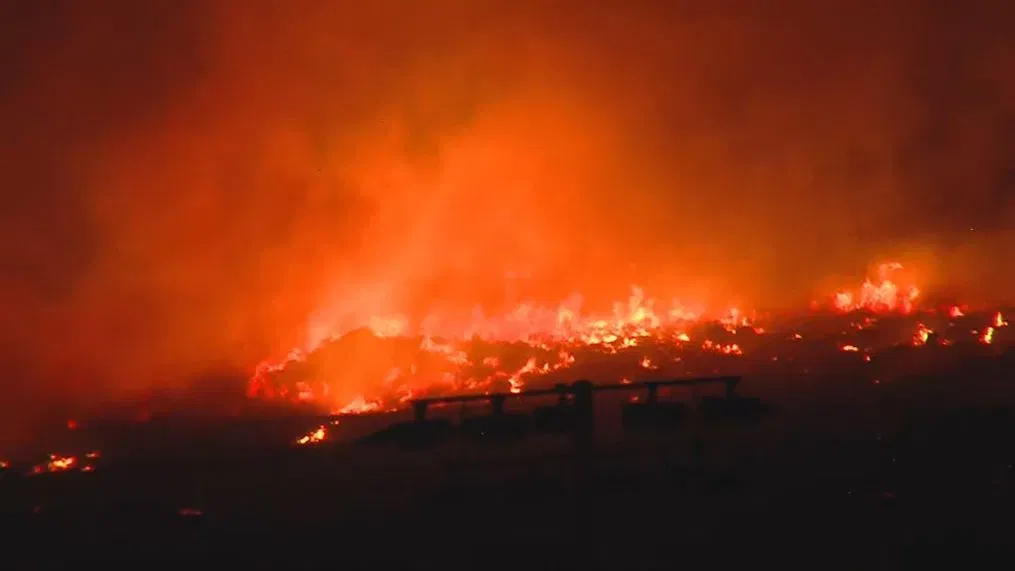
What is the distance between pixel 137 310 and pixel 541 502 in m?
24.9

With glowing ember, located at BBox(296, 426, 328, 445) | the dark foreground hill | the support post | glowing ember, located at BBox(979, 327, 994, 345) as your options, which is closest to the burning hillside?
glowing ember, located at BBox(979, 327, 994, 345)

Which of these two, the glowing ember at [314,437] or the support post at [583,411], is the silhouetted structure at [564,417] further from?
the glowing ember at [314,437]

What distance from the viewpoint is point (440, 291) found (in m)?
35.8

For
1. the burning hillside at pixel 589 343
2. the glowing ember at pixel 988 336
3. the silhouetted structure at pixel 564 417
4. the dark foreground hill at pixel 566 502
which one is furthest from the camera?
the glowing ember at pixel 988 336

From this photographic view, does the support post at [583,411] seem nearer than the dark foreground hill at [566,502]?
Yes

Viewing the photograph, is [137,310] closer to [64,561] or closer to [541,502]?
[64,561]

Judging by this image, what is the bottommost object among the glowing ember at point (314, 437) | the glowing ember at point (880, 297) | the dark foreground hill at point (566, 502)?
the dark foreground hill at point (566, 502)

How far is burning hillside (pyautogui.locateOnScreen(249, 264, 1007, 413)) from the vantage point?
2812 centimetres

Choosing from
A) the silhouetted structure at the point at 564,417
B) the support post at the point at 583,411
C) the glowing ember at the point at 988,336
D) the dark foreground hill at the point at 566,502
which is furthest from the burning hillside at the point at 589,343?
the support post at the point at 583,411

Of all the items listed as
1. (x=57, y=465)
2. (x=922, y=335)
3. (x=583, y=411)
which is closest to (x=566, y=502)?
(x=583, y=411)

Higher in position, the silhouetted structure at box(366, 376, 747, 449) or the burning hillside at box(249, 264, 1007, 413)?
the burning hillside at box(249, 264, 1007, 413)

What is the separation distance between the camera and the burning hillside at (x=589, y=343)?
28.1 meters

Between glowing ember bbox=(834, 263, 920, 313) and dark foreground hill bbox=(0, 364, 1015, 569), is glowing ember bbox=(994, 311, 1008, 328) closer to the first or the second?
glowing ember bbox=(834, 263, 920, 313)

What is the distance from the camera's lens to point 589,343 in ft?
101
